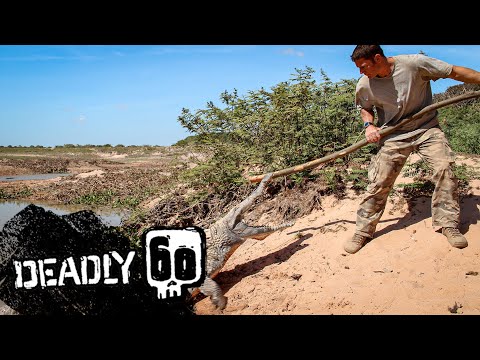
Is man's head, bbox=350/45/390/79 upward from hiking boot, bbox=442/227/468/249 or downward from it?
upward

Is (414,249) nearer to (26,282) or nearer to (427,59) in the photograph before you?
(427,59)

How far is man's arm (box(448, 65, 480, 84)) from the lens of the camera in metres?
2.61

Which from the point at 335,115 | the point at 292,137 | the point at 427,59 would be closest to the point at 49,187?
the point at 292,137

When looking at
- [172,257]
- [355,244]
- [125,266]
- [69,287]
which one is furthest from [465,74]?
[69,287]

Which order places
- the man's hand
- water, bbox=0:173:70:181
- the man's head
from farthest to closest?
water, bbox=0:173:70:181 < the man's hand < the man's head

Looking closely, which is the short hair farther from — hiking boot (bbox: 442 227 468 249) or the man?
Result: hiking boot (bbox: 442 227 468 249)

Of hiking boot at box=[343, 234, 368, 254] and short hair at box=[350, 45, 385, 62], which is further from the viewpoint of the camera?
hiking boot at box=[343, 234, 368, 254]

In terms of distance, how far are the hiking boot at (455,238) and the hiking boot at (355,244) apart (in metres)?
0.71

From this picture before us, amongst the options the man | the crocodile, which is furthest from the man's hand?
the crocodile
